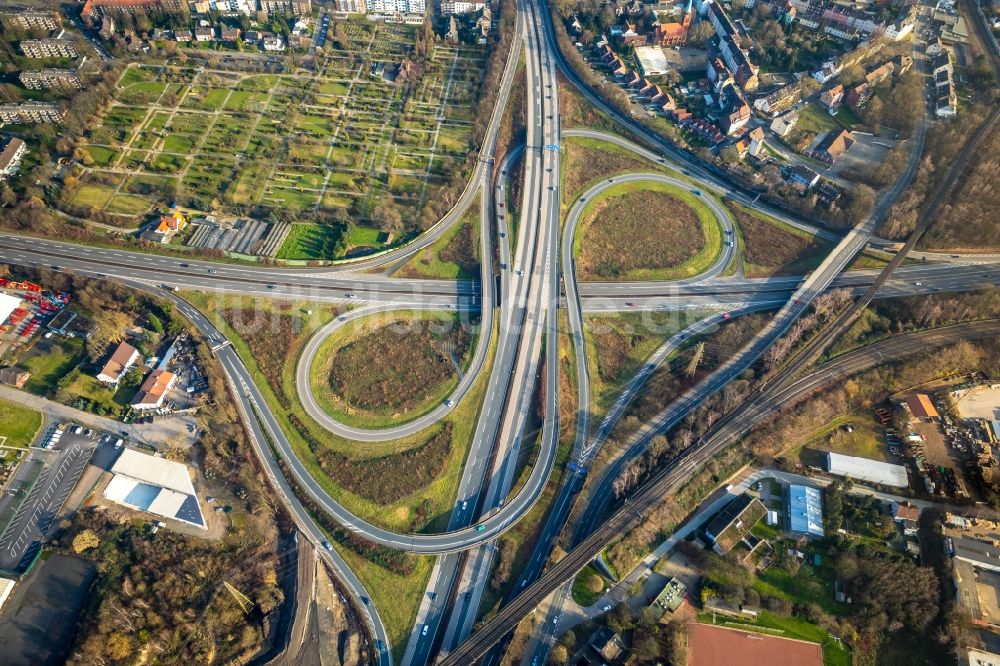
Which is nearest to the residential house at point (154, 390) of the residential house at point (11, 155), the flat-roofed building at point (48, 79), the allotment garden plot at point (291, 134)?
the allotment garden plot at point (291, 134)

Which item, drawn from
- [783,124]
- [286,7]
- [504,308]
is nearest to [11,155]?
[286,7]

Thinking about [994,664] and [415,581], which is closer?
[994,664]

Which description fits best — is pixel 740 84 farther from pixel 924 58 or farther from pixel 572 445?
pixel 572 445

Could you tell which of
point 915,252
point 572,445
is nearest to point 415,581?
point 572,445

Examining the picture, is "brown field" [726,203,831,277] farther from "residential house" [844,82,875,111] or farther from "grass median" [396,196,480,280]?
"grass median" [396,196,480,280]

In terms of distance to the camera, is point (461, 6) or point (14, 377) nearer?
point (14, 377)

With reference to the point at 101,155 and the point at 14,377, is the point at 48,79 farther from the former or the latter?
the point at 14,377
